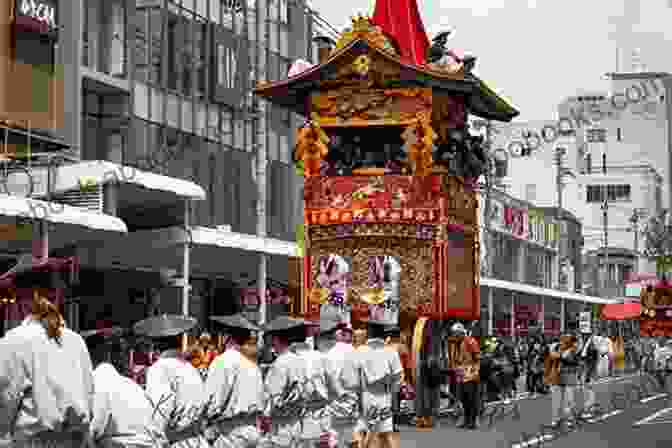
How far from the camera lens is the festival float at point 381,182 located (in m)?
22.9

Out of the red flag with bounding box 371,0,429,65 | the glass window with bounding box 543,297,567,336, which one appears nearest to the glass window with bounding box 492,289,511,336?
the glass window with bounding box 543,297,567,336

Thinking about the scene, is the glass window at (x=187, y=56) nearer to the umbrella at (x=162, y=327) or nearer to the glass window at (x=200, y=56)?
the glass window at (x=200, y=56)

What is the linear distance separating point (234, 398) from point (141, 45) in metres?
29.4

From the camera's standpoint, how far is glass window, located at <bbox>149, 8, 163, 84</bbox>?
1586 inches

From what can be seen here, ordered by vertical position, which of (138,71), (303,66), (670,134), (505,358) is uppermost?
(670,134)

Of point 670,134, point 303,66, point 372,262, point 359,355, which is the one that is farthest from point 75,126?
point 670,134

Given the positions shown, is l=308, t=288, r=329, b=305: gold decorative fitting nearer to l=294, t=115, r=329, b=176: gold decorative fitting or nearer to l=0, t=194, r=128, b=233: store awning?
l=294, t=115, r=329, b=176: gold decorative fitting

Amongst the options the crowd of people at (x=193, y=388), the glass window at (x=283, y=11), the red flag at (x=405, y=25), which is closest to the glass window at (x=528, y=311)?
the glass window at (x=283, y=11)

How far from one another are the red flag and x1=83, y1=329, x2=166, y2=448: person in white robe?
16946mm

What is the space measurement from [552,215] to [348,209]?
228 feet

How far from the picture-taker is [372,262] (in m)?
23.2

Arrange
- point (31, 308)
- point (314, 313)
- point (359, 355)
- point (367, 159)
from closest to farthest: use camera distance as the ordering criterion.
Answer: point (31, 308)
point (359, 355)
point (314, 313)
point (367, 159)

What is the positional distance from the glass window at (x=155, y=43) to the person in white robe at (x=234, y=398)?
29.2 meters

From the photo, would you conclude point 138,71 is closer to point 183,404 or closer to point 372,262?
point 372,262
